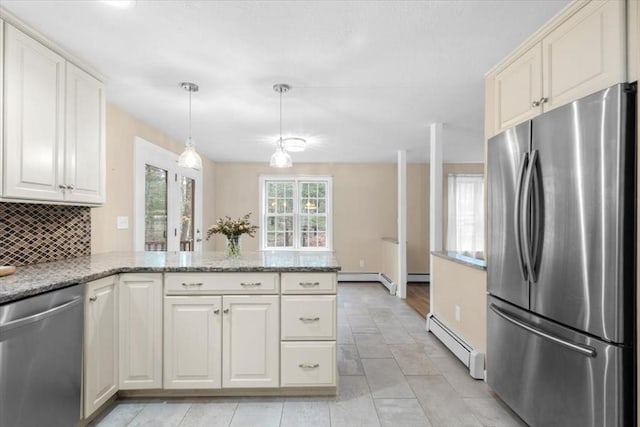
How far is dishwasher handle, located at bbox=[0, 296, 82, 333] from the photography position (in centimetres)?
138

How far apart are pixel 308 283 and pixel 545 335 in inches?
53.0

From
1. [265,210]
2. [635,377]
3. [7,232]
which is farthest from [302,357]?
[265,210]

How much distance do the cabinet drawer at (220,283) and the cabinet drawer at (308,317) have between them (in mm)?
158

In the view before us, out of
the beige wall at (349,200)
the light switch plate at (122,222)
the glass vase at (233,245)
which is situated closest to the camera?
the glass vase at (233,245)

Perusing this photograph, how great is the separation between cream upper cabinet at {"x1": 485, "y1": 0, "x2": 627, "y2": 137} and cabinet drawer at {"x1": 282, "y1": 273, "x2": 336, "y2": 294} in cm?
162

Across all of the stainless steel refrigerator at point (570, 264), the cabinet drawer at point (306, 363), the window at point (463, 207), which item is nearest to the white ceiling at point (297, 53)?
the stainless steel refrigerator at point (570, 264)

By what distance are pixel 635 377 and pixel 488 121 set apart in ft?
5.96

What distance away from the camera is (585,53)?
158 cm

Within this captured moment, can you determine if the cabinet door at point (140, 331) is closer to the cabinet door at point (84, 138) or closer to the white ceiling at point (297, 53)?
the cabinet door at point (84, 138)

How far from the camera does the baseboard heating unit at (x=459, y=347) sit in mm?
2456

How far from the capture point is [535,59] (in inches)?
76.2

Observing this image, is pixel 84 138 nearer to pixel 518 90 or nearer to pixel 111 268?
pixel 111 268

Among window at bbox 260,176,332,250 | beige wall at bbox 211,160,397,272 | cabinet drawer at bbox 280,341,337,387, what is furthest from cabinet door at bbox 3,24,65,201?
window at bbox 260,176,332,250

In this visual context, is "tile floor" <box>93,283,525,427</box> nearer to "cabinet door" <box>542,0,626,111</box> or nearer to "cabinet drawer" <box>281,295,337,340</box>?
"cabinet drawer" <box>281,295,337,340</box>
